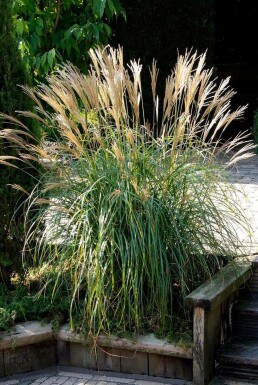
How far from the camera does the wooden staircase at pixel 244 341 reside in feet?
13.4

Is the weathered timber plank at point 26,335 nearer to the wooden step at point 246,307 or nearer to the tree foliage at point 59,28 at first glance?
the wooden step at point 246,307

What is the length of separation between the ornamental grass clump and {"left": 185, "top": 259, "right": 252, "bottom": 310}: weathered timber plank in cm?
8

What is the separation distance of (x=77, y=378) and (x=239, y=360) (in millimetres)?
916

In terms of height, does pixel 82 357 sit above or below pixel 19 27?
below

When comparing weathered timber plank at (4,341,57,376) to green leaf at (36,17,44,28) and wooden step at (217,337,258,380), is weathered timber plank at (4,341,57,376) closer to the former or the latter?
wooden step at (217,337,258,380)

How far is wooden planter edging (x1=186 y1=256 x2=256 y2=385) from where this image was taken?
13.0 feet

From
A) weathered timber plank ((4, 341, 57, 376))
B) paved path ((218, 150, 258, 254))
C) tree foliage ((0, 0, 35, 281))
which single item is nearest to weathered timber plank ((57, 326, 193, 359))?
weathered timber plank ((4, 341, 57, 376))

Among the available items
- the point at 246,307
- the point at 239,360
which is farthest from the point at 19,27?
the point at 239,360

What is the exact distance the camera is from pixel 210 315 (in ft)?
13.3

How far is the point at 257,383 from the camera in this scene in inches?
158

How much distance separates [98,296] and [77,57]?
5.06 meters

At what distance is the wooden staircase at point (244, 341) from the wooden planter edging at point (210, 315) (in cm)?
6

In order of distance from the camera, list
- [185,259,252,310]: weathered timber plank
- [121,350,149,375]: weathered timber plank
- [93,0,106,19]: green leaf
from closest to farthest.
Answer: [185,259,252,310]: weathered timber plank → [121,350,149,375]: weathered timber plank → [93,0,106,19]: green leaf

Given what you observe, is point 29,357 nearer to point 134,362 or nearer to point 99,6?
point 134,362
